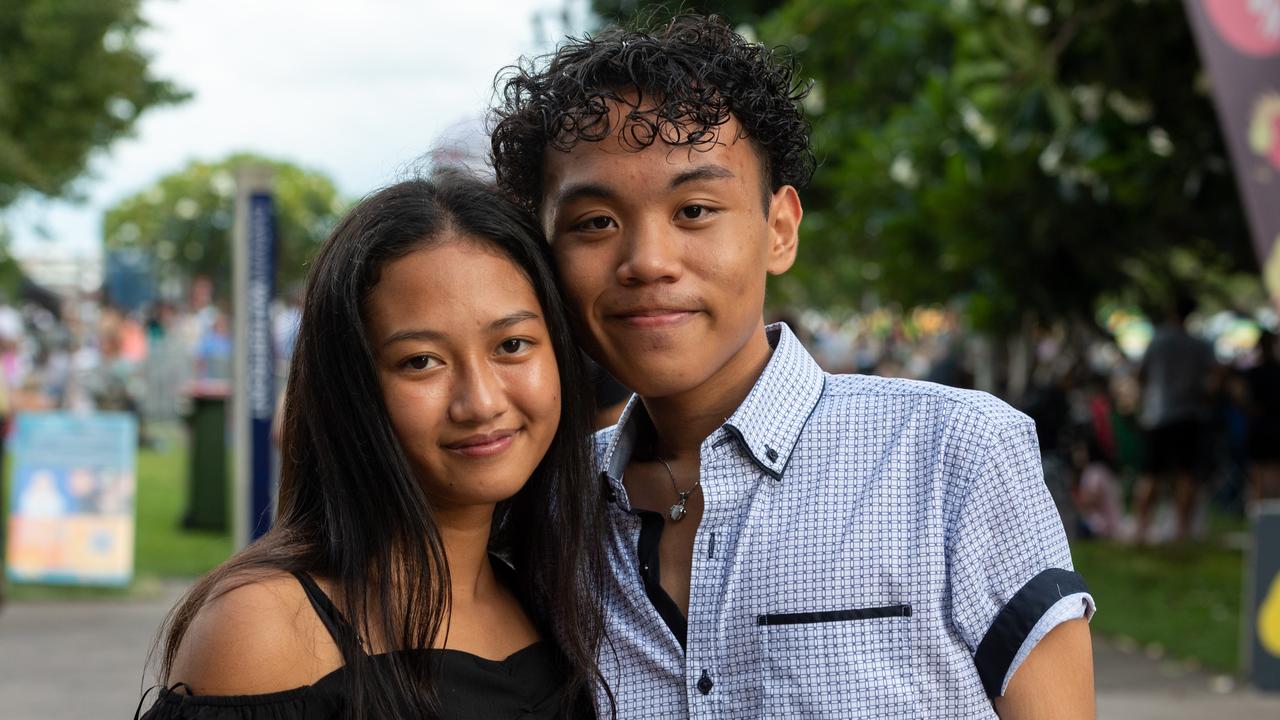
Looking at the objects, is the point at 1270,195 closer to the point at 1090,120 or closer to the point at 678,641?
the point at 1090,120

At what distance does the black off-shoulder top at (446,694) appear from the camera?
6.72 ft

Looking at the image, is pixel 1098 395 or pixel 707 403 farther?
pixel 1098 395

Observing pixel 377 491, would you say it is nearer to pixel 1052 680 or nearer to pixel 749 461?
pixel 749 461

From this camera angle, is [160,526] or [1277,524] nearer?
[1277,524]

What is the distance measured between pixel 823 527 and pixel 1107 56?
7.43 m

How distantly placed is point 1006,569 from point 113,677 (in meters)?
6.66

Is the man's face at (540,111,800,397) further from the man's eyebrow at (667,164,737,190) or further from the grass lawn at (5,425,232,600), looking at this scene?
the grass lawn at (5,425,232,600)

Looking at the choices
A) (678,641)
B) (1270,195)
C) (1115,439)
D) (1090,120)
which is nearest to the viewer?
(678,641)

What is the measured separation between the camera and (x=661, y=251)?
2.29 m

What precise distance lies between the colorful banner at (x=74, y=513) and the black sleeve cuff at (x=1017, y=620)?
892cm

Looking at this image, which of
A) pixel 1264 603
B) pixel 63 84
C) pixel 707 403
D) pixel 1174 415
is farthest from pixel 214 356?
pixel 707 403

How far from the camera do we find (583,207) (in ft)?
7.67

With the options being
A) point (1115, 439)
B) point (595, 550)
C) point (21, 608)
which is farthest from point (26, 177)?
point (595, 550)

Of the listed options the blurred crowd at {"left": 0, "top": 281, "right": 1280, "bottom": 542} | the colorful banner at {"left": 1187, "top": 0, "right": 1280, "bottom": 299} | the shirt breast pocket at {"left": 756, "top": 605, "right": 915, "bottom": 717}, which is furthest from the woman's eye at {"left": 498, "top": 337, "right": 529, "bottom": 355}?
the blurred crowd at {"left": 0, "top": 281, "right": 1280, "bottom": 542}
